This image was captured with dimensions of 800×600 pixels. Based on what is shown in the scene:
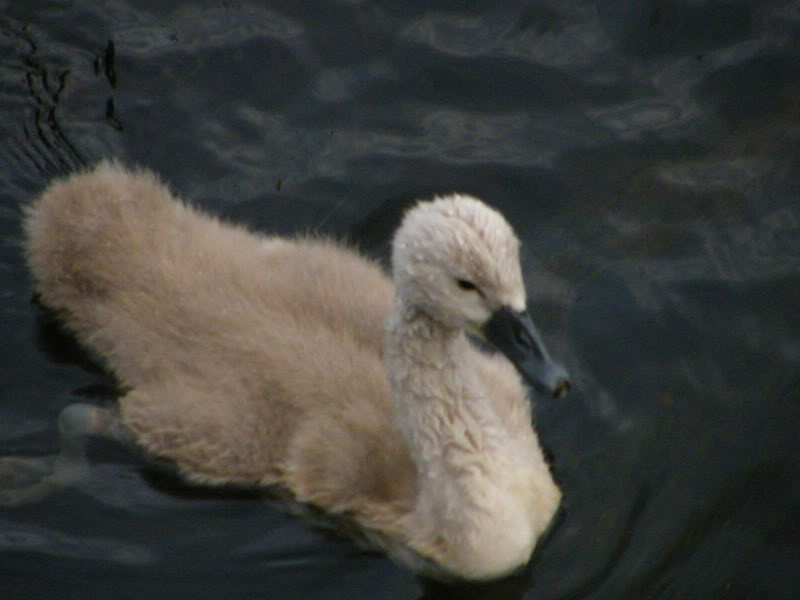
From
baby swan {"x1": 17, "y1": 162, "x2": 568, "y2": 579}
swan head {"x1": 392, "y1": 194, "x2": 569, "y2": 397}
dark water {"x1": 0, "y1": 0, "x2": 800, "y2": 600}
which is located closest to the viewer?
swan head {"x1": 392, "y1": 194, "x2": 569, "y2": 397}

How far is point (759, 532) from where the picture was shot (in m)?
5.64

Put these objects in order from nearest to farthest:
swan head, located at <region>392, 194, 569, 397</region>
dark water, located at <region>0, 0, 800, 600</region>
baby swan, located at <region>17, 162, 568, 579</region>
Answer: swan head, located at <region>392, 194, 569, 397</region> < baby swan, located at <region>17, 162, 568, 579</region> < dark water, located at <region>0, 0, 800, 600</region>

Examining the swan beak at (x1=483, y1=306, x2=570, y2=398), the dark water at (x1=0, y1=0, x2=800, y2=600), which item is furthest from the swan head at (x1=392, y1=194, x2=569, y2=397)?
the dark water at (x1=0, y1=0, x2=800, y2=600)

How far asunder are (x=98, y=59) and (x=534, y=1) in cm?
209

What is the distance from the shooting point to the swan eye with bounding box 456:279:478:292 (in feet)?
16.7

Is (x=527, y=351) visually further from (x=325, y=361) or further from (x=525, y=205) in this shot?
(x=525, y=205)

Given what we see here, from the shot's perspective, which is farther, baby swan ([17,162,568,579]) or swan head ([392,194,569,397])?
baby swan ([17,162,568,579])

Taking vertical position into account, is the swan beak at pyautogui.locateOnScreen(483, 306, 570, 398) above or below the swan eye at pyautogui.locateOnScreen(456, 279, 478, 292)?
below

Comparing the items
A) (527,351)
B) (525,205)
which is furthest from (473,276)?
(525,205)

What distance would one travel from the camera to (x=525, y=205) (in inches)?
269

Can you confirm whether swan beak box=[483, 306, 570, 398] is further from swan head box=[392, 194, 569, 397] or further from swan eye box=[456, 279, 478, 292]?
swan eye box=[456, 279, 478, 292]

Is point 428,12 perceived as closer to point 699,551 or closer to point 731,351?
point 731,351

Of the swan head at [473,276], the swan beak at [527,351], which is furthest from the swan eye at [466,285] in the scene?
the swan beak at [527,351]

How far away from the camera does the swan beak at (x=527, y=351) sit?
201 inches
